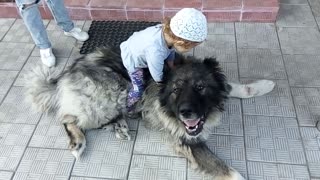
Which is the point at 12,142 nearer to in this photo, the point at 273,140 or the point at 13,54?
the point at 13,54

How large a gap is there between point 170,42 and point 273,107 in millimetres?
1289

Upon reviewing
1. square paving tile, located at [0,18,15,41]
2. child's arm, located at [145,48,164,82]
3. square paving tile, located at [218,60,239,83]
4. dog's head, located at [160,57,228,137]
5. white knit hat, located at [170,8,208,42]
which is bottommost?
square paving tile, located at [218,60,239,83]

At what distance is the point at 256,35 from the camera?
4266 millimetres

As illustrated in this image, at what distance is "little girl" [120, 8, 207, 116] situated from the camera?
262cm

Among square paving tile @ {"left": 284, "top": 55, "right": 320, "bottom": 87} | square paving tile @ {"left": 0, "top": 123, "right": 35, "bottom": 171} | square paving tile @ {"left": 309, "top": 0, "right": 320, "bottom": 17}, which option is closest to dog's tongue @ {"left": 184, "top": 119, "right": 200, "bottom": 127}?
square paving tile @ {"left": 284, "top": 55, "right": 320, "bottom": 87}

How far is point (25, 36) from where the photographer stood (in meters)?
4.46

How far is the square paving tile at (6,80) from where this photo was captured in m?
3.77

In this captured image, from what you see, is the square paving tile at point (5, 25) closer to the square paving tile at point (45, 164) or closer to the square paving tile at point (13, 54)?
the square paving tile at point (13, 54)

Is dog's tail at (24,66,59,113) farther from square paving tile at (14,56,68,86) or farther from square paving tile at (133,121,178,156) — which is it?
square paving tile at (133,121,178,156)

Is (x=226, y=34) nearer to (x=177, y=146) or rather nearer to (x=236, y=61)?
(x=236, y=61)

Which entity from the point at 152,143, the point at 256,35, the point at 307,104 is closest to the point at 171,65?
the point at 152,143

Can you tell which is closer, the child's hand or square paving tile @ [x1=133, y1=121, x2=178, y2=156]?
the child's hand

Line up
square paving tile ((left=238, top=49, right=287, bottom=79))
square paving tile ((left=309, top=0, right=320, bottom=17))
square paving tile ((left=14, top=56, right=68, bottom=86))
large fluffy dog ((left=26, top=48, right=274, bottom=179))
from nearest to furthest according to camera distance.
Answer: large fluffy dog ((left=26, top=48, right=274, bottom=179)) < square paving tile ((left=238, top=49, right=287, bottom=79)) < square paving tile ((left=14, top=56, right=68, bottom=86)) < square paving tile ((left=309, top=0, right=320, bottom=17))

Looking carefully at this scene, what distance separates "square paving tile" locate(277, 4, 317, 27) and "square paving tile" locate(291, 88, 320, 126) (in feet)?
3.77
